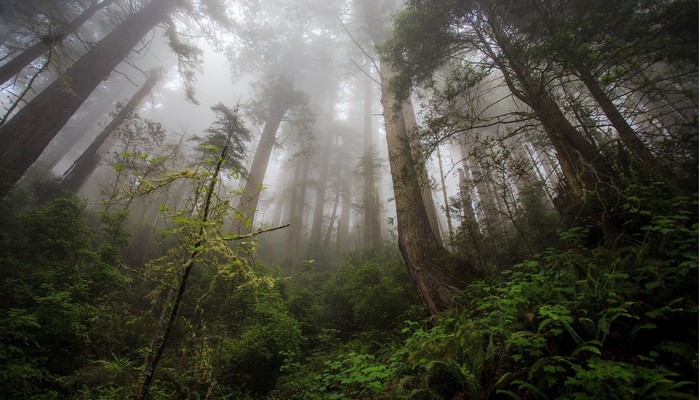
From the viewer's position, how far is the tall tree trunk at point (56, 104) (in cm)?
650

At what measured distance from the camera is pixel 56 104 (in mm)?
7258

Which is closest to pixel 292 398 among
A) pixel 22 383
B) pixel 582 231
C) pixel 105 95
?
pixel 22 383

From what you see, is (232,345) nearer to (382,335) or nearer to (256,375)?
(256,375)

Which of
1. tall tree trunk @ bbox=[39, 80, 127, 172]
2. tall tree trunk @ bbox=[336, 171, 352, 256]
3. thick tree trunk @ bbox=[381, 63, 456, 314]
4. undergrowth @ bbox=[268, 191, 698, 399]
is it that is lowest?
undergrowth @ bbox=[268, 191, 698, 399]

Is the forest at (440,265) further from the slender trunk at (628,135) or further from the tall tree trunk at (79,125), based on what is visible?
the tall tree trunk at (79,125)

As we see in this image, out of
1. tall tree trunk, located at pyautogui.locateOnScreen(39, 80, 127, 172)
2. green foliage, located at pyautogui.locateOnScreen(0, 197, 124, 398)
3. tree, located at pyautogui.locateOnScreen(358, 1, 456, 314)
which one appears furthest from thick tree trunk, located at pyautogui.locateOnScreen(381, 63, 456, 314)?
tall tree trunk, located at pyautogui.locateOnScreen(39, 80, 127, 172)

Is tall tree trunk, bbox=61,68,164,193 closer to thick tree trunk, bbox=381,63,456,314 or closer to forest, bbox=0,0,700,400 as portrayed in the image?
forest, bbox=0,0,700,400

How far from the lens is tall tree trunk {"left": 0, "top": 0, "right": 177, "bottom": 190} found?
6.50 metres

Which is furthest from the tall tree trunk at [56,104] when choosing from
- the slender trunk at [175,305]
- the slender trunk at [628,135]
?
the slender trunk at [628,135]

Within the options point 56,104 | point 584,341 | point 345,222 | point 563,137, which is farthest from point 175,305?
point 345,222

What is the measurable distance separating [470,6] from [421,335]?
615cm

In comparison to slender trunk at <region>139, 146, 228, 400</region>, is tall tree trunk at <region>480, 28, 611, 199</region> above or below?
above

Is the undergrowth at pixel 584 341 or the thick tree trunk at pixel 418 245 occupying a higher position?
the thick tree trunk at pixel 418 245

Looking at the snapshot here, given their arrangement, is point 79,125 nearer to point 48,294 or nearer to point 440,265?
point 48,294
